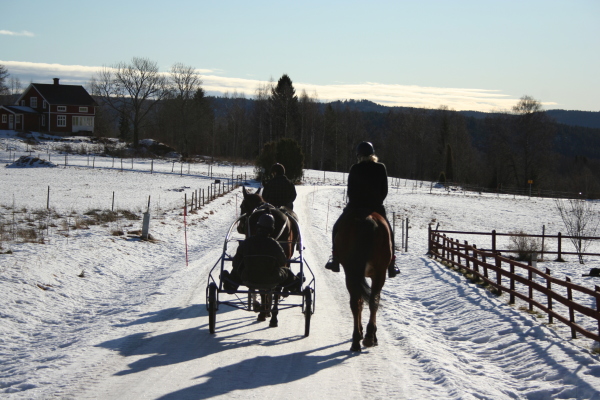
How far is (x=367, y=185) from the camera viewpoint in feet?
27.5

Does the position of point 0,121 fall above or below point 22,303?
above

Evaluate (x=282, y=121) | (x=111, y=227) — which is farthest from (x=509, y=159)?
(x=111, y=227)

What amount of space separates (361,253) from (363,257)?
0.21 ft

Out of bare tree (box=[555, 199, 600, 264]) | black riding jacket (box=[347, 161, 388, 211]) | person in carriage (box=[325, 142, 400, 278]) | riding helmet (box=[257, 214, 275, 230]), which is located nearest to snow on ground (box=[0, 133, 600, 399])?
riding helmet (box=[257, 214, 275, 230])

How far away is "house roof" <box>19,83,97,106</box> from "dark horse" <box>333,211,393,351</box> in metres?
86.3

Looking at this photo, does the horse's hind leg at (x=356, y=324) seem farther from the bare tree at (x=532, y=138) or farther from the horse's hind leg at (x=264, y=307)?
the bare tree at (x=532, y=138)

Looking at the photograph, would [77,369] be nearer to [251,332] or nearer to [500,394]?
[251,332]

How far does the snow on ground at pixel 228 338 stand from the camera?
628 cm

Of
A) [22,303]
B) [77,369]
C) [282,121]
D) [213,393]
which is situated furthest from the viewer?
[282,121]

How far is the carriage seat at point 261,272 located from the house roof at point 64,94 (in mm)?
85693

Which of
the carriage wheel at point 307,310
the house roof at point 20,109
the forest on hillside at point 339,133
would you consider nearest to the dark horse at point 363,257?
the carriage wheel at point 307,310

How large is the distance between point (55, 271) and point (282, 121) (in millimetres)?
69089

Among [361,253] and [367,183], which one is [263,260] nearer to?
[361,253]

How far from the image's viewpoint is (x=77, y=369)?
21.8ft
